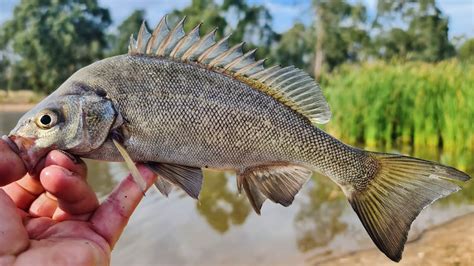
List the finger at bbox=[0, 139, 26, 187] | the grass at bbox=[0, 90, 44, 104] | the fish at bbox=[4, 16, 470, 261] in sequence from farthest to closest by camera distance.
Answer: the grass at bbox=[0, 90, 44, 104], the fish at bbox=[4, 16, 470, 261], the finger at bbox=[0, 139, 26, 187]

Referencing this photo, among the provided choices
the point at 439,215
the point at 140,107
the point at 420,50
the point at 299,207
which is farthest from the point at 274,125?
the point at 420,50

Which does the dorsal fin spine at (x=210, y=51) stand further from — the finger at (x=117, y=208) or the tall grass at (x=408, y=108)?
the tall grass at (x=408, y=108)

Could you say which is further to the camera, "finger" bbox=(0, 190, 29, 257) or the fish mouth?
the fish mouth

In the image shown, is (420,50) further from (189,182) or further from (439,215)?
(189,182)

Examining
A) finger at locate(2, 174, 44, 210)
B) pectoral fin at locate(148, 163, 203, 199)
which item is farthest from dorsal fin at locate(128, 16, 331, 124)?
finger at locate(2, 174, 44, 210)

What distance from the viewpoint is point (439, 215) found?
5555 millimetres

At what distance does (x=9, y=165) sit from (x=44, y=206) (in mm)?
560

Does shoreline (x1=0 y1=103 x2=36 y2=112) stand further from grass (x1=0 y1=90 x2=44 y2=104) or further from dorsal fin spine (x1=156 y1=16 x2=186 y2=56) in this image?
dorsal fin spine (x1=156 y1=16 x2=186 y2=56)

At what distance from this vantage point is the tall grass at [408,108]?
8906mm

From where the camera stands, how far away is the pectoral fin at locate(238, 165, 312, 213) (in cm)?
227

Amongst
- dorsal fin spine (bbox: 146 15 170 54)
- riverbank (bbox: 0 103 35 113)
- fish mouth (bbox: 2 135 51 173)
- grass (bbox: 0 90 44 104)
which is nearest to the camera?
fish mouth (bbox: 2 135 51 173)

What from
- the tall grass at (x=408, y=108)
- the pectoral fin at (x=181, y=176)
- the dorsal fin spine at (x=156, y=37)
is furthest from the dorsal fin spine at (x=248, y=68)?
the tall grass at (x=408, y=108)

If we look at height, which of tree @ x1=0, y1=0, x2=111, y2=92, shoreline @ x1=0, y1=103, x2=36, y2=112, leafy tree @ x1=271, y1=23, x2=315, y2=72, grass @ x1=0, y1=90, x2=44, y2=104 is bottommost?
grass @ x1=0, y1=90, x2=44, y2=104

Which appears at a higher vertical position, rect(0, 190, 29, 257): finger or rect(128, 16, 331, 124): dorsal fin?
rect(128, 16, 331, 124): dorsal fin
